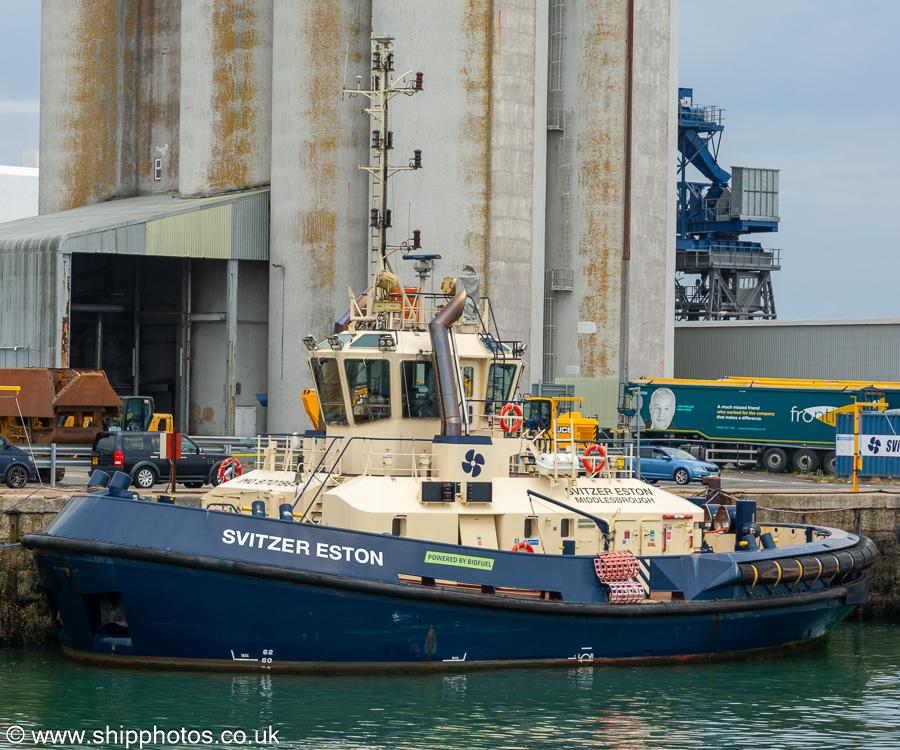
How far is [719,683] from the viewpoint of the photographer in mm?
15883

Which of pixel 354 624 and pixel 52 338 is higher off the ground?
pixel 52 338

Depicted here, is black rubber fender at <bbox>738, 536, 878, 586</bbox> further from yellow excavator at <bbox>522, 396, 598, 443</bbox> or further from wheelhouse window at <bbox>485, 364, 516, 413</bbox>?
wheelhouse window at <bbox>485, 364, 516, 413</bbox>

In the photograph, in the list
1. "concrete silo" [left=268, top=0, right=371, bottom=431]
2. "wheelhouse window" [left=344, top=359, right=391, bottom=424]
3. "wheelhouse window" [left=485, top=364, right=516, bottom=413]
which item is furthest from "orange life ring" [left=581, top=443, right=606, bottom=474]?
"concrete silo" [left=268, top=0, right=371, bottom=431]

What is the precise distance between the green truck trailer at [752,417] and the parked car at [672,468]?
2584 millimetres

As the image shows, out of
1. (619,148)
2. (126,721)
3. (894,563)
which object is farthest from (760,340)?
(126,721)

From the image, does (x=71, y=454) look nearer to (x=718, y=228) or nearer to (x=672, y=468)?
(x=672, y=468)

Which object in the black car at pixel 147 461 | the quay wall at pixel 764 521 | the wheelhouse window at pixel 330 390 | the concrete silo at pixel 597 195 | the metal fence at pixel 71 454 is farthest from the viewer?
the concrete silo at pixel 597 195

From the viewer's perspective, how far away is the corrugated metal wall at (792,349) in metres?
43.9

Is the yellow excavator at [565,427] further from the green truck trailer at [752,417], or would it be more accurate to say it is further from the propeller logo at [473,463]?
the green truck trailer at [752,417]

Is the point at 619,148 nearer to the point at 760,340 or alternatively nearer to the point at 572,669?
the point at 760,340

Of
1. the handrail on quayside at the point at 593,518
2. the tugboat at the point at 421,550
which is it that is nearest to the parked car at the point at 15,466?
the tugboat at the point at 421,550

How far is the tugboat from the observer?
1451cm

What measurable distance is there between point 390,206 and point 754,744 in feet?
89.7

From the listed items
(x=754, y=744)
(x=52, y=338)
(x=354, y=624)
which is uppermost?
(x=52, y=338)
